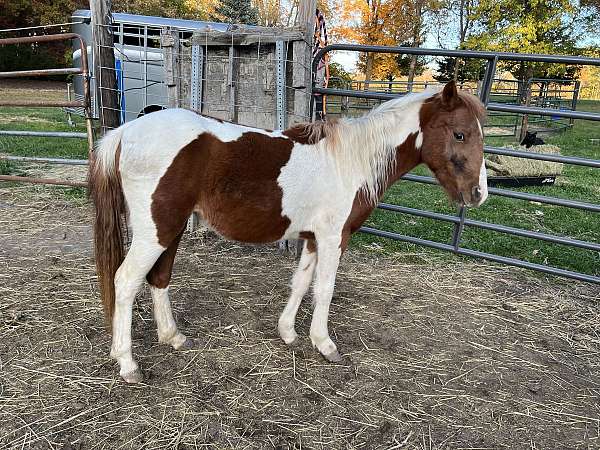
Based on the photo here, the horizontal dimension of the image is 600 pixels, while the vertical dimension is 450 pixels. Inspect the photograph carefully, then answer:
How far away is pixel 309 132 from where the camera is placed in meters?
2.52

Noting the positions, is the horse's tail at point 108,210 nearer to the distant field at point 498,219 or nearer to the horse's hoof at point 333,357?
the horse's hoof at point 333,357

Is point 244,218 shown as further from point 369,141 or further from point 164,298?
point 369,141

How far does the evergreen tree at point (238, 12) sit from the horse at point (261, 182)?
21.5 metres

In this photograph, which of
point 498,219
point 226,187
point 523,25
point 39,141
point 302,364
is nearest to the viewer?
point 226,187

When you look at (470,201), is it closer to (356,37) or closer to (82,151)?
(82,151)

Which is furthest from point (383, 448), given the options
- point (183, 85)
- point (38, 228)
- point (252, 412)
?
point (38, 228)

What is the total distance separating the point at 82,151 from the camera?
759 cm

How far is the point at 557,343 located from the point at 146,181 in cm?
288

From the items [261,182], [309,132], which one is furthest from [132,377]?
[309,132]

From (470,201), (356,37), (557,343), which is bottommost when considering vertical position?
(557,343)

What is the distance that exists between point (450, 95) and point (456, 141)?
26 centimetres

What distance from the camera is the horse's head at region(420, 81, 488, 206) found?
2439 millimetres

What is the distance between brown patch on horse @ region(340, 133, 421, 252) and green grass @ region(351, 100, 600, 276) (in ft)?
6.11

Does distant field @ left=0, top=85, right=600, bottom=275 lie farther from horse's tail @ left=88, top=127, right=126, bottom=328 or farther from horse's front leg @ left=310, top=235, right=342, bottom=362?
horse's tail @ left=88, top=127, right=126, bottom=328
